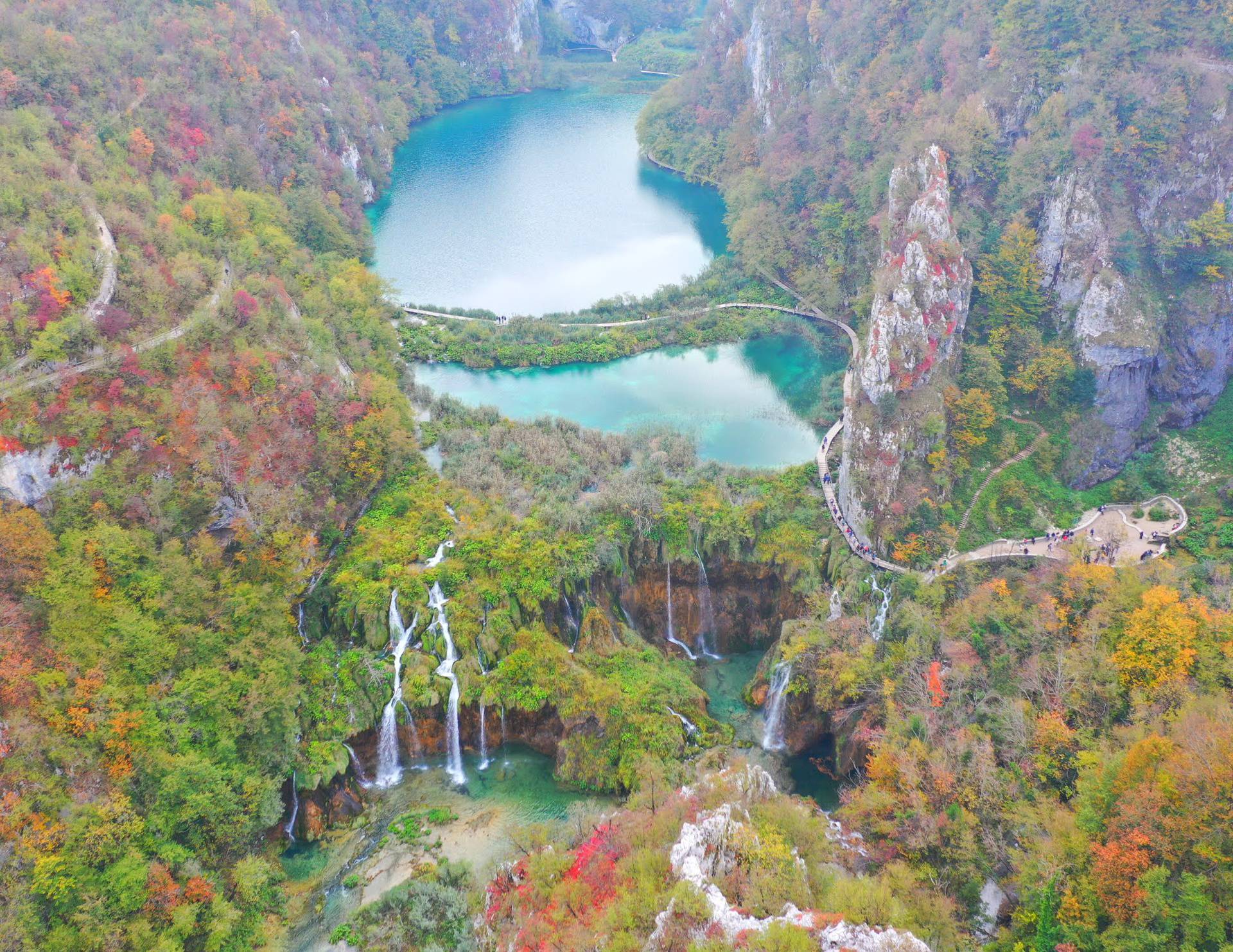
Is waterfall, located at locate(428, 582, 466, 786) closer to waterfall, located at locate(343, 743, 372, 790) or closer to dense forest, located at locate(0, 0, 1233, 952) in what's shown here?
dense forest, located at locate(0, 0, 1233, 952)

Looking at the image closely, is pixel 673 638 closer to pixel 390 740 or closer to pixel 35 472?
pixel 390 740

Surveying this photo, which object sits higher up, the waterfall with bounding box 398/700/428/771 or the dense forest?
the dense forest

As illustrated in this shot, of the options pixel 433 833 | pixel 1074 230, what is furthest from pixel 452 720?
pixel 1074 230

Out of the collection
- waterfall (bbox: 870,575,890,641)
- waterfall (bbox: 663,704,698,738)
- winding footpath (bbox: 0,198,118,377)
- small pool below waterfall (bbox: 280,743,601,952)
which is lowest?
small pool below waterfall (bbox: 280,743,601,952)

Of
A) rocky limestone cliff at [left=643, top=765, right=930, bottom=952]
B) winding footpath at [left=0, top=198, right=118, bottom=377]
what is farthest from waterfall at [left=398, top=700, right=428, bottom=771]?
winding footpath at [left=0, top=198, right=118, bottom=377]

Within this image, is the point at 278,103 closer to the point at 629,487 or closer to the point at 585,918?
the point at 629,487

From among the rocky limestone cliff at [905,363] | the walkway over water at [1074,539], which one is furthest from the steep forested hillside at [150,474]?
the rocky limestone cliff at [905,363]

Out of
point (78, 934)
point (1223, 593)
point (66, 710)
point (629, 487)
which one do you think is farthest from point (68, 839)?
point (1223, 593)
